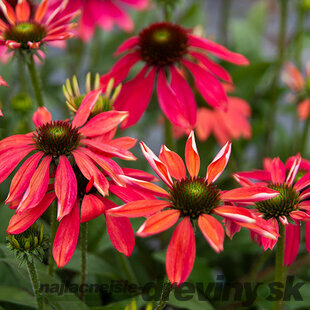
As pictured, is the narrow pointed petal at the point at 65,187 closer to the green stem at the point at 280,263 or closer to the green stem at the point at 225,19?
the green stem at the point at 280,263

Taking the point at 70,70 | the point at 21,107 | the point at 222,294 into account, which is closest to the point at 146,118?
the point at 70,70

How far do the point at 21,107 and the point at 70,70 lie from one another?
1.48 feet

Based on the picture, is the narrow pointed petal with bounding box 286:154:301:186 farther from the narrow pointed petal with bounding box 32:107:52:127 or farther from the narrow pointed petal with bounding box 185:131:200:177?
the narrow pointed petal with bounding box 32:107:52:127

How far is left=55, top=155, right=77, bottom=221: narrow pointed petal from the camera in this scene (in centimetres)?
34

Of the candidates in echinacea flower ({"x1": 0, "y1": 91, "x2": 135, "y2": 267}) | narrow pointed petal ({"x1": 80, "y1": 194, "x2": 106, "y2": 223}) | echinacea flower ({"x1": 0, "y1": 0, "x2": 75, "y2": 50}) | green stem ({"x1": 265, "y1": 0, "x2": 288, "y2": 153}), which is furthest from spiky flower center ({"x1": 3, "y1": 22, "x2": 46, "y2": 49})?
green stem ({"x1": 265, "y1": 0, "x2": 288, "y2": 153})

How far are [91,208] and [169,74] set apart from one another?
28 centimetres

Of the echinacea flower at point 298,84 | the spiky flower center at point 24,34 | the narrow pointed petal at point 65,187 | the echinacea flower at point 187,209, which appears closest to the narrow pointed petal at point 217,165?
the echinacea flower at point 187,209

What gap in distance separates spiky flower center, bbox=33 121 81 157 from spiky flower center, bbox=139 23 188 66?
0.72 ft

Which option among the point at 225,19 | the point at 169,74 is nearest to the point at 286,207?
the point at 169,74

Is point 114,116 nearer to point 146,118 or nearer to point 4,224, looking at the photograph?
point 4,224

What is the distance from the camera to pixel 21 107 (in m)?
0.68

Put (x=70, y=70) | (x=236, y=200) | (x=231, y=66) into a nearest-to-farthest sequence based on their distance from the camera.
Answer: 1. (x=236, y=200)
2. (x=231, y=66)
3. (x=70, y=70)

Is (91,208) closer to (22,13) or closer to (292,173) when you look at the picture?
(292,173)

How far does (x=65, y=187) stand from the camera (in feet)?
1.18
